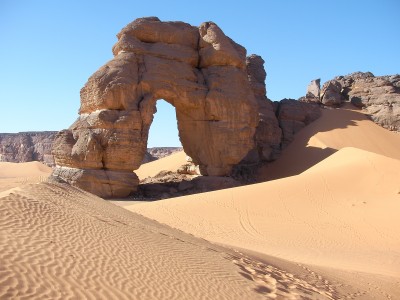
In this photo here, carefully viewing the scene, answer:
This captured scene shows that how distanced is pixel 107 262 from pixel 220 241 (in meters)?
5.87

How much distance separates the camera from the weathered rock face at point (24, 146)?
2050 inches

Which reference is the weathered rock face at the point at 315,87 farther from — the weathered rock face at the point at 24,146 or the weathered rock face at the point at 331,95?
the weathered rock face at the point at 24,146

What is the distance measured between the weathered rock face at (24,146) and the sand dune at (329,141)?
3595 cm

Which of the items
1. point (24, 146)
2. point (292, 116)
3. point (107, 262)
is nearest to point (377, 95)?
point (292, 116)

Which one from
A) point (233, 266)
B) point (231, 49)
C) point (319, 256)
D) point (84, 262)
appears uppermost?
point (231, 49)

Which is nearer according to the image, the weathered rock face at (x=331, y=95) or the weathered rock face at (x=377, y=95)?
the weathered rock face at (x=377, y=95)

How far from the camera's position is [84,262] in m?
4.30

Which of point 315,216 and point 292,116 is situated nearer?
point 315,216

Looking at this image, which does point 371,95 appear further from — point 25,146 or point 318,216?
point 25,146

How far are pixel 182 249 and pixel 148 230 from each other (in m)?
0.93

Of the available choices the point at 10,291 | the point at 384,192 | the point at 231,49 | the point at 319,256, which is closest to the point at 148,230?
the point at 10,291

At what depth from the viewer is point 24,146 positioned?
5316 cm

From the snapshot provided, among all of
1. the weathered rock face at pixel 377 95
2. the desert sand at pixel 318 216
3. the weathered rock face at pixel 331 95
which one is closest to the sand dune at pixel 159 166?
the weathered rock face at pixel 331 95

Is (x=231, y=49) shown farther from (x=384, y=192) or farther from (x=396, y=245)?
(x=396, y=245)
